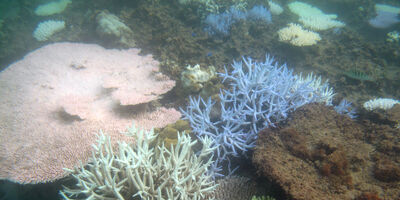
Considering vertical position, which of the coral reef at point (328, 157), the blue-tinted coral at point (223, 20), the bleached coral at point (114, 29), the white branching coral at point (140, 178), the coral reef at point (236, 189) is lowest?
the coral reef at point (236, 189)

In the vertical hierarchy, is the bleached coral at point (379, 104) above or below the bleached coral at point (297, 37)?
below

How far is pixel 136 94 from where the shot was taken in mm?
3441

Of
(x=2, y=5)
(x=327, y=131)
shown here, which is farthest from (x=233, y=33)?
(x=2, y=5)

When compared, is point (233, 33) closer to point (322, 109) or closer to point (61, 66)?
point (322, 109)

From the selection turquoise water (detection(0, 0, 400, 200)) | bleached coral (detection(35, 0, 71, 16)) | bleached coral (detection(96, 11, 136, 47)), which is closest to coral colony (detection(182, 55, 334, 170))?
turquoise water (detection(0, 0, 400, 200))

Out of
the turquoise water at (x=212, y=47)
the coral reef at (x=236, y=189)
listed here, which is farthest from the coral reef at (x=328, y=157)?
the turquoise water at (x=212, y=47)

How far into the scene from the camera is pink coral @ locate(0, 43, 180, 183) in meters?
2.77

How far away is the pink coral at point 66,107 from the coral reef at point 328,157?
1778mm

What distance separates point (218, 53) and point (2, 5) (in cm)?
2011

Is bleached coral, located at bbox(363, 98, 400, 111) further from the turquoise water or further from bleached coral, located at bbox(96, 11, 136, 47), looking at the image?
bleached coral, located at bbox(96, 11, 136, 47)

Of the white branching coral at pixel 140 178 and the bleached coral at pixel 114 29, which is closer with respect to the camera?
the white branching coral at pixel 140 178

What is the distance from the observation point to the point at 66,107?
3.29 meters

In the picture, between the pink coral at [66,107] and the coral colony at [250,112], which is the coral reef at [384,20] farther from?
the pink coral at [66,107]

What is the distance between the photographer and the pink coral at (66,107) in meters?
2.77
